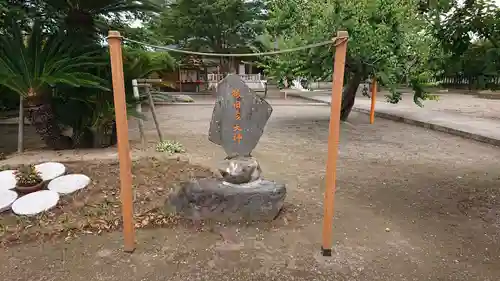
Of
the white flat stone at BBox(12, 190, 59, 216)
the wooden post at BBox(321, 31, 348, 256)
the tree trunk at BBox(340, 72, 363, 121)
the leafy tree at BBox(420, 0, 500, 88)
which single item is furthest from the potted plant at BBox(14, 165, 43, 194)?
the tree trunk at BBox(340, 72, 363, 121)

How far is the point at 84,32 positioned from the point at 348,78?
667 cm

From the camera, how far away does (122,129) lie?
9.91 ft

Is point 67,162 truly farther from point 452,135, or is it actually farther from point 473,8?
point 452,135

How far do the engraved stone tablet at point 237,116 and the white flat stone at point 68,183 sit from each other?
1598 mm

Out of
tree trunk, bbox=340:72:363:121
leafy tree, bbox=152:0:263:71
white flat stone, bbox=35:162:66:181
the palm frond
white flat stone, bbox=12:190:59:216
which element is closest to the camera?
white flat stone, bbox=12:190:59:216

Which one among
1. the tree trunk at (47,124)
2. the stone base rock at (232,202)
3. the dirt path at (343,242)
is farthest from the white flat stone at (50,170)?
the stone base rock at (232,202)

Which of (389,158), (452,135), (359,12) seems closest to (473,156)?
(389,158)

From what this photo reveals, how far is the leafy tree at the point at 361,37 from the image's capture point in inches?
293

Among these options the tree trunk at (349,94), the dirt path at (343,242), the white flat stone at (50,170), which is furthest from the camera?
the tree trunk at (349,94)

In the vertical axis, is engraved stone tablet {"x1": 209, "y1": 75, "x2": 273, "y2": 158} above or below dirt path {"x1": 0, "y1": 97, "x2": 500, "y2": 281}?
above

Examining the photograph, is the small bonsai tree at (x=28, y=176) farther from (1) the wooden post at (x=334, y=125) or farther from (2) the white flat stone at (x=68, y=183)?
(1) the wooden post at (x=334, y=125)

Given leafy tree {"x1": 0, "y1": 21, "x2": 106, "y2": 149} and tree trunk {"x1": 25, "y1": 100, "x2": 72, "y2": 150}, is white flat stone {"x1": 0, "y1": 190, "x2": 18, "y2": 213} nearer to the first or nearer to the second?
leafy tree {"x1": 0, "y1": 21, "x2": 106, "y2": 149}

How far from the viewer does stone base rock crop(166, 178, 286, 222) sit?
12.1 feet

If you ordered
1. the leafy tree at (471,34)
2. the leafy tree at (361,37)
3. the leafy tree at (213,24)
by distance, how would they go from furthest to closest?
the leafy tree at (213,24) → the leafy tree at (361,37) → the leafy tree at (471,34)
